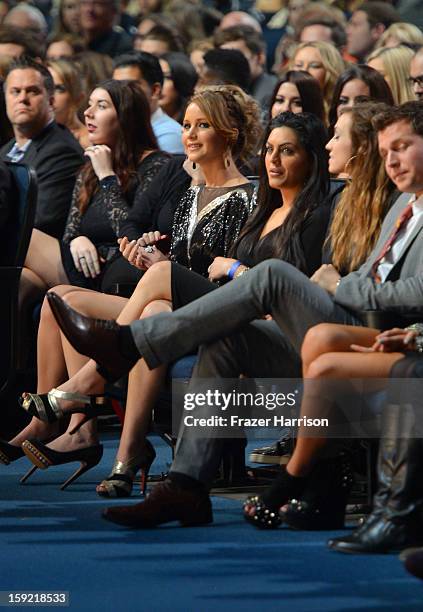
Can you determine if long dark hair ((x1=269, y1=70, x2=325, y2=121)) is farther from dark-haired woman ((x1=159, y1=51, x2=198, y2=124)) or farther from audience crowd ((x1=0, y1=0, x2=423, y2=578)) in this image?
dark-haired woman ((x1=159, y1=51, x2=198, y2=124))

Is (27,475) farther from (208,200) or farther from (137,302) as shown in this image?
(208,200)

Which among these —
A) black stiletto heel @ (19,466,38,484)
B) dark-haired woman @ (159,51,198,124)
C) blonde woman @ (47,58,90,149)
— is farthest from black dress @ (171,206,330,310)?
dark-haired woman @ (159,51,198,124)

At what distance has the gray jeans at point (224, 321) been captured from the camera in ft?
13.2

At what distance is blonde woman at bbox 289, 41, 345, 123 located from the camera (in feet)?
23.7

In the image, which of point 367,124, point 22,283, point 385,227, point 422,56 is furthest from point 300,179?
point 422,56

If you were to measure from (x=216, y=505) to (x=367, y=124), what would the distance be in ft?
4.52

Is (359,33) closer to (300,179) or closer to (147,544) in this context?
(300,179)

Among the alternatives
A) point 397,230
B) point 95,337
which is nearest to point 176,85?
point 397,230

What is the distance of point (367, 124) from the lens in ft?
15.4

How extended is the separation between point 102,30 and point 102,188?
481 centimetres

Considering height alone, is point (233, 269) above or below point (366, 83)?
→ below

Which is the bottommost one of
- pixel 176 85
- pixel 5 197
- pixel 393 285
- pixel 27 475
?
pixel 27 475

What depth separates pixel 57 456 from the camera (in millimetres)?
4773

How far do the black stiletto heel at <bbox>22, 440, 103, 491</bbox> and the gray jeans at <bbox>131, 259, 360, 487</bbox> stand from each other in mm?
809
